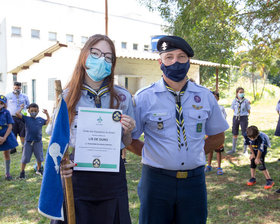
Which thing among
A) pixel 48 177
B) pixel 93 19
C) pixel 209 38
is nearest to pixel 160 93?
pixel 48 177

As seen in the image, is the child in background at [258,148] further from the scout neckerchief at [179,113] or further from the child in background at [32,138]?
the child in background at [32,138]

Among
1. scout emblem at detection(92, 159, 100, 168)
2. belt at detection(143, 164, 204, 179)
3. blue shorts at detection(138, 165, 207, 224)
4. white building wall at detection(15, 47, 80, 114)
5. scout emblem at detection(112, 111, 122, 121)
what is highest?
white building wall at detection(15, 47, 80, 114)

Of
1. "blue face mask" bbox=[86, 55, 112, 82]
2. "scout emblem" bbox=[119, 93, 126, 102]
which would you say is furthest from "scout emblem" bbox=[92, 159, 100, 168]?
"blue face mask" bbox=[86, 55, 112, 82]

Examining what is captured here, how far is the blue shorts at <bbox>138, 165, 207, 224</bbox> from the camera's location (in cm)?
245

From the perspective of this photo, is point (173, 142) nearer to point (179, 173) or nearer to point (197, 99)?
point (179, 173)

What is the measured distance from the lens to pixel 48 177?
1.90 m

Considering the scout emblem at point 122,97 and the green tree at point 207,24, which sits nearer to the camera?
the scout emblem at point 122,97

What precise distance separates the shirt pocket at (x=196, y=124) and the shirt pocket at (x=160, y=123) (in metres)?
0.17

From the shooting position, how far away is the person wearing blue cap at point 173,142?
8.05 ft

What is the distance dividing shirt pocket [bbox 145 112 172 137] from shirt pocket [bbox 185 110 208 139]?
170mm

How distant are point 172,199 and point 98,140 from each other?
86 cm

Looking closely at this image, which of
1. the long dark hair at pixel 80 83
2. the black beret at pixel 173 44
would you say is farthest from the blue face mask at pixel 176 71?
the long dark hair at pixel 80 83

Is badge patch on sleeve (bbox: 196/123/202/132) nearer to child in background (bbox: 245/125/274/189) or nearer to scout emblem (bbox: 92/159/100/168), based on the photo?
scout emblem (bbox: 92/159/100/168)

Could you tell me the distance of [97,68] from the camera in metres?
2.16
